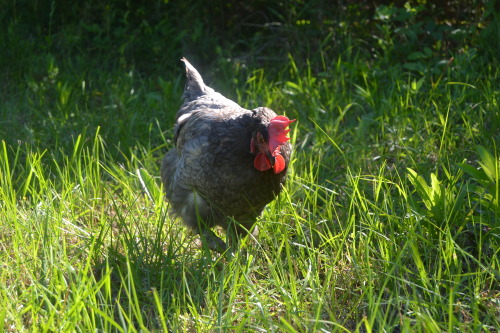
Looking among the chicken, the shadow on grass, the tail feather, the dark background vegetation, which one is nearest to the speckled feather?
the chicken

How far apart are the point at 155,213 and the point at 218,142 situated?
70 cm

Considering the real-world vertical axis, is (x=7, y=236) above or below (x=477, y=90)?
below

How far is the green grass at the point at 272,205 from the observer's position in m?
2.67

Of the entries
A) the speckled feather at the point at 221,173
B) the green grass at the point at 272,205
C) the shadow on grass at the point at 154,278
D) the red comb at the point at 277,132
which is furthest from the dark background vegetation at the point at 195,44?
the red comb at the point at 277,132

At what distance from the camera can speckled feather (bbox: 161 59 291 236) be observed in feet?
10.6

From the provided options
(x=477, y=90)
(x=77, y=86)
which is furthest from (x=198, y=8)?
(x=477, y=90)

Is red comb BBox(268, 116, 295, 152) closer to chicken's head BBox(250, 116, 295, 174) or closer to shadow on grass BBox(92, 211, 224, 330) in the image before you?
chicken's head BBox(250, 116, 295, 174)

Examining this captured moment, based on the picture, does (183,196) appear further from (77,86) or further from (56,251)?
(77,86)

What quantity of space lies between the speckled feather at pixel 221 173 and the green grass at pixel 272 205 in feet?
0.50

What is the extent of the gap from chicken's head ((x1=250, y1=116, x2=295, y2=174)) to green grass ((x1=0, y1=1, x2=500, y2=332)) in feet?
1.08

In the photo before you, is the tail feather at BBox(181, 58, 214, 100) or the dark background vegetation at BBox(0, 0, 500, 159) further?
the dark background vegetation at BBox(0, 0, 500, 159)

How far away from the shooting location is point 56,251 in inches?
114

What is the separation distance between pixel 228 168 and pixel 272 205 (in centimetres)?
56

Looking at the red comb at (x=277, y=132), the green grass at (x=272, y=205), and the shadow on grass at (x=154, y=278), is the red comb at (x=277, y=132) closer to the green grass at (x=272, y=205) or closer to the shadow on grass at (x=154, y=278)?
the green grass at (x=272, y=205)
